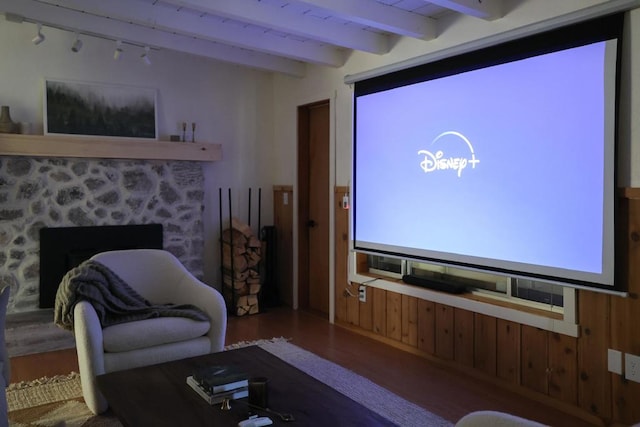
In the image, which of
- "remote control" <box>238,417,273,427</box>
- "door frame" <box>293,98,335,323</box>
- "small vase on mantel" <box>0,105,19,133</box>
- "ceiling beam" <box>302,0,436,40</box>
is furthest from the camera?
Result: "door frame" <box>293,98,335,323</box>

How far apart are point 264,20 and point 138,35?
1373 millimetres

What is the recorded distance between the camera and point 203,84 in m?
5.29

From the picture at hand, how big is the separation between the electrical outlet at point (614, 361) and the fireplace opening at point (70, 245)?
3.98 m

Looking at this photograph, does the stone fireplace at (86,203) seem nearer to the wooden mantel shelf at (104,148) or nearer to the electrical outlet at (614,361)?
the wooden mantel shelf at (104,148)

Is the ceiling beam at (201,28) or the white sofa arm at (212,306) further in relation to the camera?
the ceiling beam at (201,28)

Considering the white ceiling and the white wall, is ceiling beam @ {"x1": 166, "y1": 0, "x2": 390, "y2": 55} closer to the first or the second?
the white ceiling

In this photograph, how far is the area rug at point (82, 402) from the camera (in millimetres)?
2693

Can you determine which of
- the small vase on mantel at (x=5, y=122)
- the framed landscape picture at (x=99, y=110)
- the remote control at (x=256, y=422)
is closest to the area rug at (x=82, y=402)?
the remote control at (x=256, y=422)

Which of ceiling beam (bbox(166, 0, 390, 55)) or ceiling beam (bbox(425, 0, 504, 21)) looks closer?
ceiling beam (bbox(425, 0, 504, 21))

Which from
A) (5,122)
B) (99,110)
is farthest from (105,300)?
(99,110)

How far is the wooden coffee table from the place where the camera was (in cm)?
185

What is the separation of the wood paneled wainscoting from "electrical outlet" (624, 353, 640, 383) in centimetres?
3

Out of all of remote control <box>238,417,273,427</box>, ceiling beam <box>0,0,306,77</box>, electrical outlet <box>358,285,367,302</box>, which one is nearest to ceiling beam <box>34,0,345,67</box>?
ceiling beam <box>0,0,306,77</box>

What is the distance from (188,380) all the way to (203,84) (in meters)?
3.79
